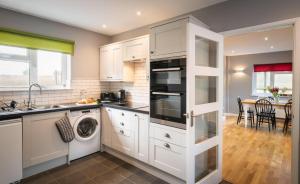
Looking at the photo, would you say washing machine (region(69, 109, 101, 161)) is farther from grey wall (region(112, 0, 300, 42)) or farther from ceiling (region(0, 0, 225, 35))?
grey wall (region(112, 0, 300, 42))

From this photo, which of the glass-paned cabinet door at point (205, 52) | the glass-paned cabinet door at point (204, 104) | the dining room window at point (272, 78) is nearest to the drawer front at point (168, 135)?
the glass-paned cabinet door at point (204, 104)

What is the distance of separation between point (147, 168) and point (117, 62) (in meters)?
2.11

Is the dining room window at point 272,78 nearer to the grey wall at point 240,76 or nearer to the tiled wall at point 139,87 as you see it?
the grey wall at point 240,76

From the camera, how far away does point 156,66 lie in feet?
7.83

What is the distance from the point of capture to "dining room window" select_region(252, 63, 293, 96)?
6.36 metres

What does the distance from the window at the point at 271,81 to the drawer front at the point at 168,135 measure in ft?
20.1

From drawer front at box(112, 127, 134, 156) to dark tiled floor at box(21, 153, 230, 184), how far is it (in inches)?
9.6

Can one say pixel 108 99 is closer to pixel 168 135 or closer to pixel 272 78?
pixel 168 135

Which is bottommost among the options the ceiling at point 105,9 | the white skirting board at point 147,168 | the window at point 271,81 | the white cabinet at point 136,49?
the white skirting board at point 147,168

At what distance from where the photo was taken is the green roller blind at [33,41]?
8.80 ft

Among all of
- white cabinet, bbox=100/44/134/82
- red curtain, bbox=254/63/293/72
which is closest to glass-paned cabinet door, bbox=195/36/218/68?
white cabinet, bbox=100/44/134/82

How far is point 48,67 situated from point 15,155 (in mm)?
1712

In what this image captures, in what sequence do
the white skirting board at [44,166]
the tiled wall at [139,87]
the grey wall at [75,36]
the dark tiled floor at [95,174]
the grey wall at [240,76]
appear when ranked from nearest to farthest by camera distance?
the dark tiled floor at [95,174], the white skirting board at [44,166], the grey wall at [75,36], the tiled wall at [139,87], the grey wall at [240,76]

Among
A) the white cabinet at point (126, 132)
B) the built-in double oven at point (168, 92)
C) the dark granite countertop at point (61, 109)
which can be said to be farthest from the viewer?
the white cabinet at point (126, 132)
